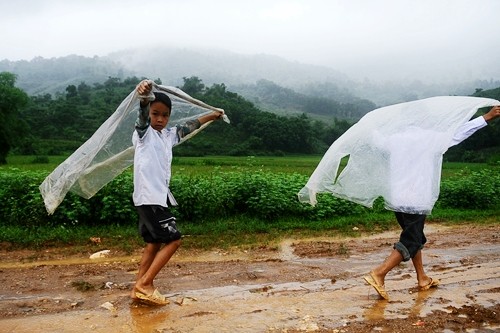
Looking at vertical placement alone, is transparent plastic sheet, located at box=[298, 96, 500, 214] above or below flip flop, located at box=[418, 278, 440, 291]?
above

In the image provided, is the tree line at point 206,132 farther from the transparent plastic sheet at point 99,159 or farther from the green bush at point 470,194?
the transparent plastic sheet at point 99,159

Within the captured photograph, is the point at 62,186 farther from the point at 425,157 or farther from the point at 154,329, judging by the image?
the point at 425,157

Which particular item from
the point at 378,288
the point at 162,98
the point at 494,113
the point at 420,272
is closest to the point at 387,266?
the point at 378,288

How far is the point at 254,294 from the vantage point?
4.80 metres

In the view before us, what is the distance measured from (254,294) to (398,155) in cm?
195

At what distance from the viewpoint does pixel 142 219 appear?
4.37 meters

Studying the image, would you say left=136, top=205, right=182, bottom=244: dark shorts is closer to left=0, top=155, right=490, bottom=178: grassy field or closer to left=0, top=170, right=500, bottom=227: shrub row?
left=0, top=170, right=500, bottom=227: shrub row

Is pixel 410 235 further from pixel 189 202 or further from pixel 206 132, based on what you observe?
pixel 206 132

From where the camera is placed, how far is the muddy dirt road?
3.94 metres

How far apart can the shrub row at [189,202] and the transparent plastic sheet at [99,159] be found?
11.7 feet

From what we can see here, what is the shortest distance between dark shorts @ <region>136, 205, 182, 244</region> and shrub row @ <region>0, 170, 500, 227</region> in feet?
13.8

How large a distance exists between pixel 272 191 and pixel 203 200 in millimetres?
1509

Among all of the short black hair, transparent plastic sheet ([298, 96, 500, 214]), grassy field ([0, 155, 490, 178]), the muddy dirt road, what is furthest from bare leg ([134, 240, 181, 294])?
grassy field ([0, 155, 490, 178])

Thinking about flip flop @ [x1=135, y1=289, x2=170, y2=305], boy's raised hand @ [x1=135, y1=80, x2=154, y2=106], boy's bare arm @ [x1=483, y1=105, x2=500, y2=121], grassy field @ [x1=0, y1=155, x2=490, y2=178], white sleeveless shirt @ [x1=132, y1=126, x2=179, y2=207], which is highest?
boy's raised hand @ [x1=135, y1=80, x2=154, y2=106]
